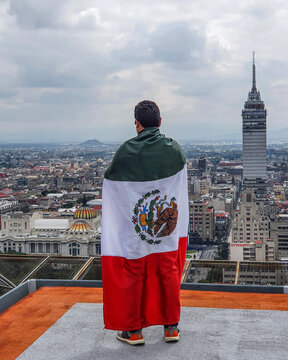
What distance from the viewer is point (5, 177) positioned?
41.0m

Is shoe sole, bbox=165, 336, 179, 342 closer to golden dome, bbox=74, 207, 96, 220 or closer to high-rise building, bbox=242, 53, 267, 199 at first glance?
golden dome, bbox=74, 207, 96, 220

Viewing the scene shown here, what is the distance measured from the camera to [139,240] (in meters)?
1.65

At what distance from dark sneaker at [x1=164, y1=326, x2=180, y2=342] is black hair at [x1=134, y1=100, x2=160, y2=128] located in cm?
63

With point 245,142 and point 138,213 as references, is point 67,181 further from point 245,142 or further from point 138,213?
point 138,213

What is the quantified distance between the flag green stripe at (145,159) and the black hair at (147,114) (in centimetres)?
3

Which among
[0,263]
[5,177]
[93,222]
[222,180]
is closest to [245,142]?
[222,180]

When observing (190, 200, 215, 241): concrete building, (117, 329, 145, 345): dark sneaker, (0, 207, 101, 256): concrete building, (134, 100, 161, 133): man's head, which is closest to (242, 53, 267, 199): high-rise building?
(190, 200, 215, 241): concrete building

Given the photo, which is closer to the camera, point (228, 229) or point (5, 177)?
point (228, 229)

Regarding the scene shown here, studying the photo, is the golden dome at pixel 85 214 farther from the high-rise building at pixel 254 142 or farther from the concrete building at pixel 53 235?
the high-rise building at pixel 254 142

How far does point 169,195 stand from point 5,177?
4066 centimetres

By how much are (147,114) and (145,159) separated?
0.15m

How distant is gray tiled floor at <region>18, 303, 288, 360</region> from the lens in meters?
1.55

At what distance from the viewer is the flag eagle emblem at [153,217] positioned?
165 cm

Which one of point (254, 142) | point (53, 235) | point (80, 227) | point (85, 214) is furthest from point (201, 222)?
point (254, 142)
